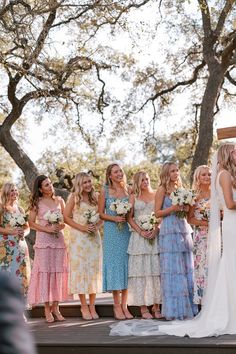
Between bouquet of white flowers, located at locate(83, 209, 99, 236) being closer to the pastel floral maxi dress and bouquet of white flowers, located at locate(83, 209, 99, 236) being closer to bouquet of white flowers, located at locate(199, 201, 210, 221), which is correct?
the pastel floral maxi dress

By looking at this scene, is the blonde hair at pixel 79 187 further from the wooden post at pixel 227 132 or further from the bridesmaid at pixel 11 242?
the wooden post at pixel 227 132

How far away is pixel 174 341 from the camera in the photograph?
5.35 meters

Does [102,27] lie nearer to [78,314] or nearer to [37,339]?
[78,314]

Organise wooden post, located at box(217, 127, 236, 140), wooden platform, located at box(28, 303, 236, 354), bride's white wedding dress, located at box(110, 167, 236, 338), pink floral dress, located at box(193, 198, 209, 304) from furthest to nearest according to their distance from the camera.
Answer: pink floral dress, located at box(193, 198, 209, 304) → wooden post, located at box(217, 127, 236, 140) → bride's white wedding dress, located at box(110, 167, 236, 338) → wooden platform, located at box(28, 303, 236, 354)

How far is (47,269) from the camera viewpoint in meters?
7.16

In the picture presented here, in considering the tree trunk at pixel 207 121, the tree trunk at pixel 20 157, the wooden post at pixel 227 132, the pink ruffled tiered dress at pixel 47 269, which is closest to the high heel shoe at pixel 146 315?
the pink ruffled tiered dress at pixel 47 269

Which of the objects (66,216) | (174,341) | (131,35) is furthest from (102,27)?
(174,341)

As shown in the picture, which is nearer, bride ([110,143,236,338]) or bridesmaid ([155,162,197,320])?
bride ([110,143,236,338])

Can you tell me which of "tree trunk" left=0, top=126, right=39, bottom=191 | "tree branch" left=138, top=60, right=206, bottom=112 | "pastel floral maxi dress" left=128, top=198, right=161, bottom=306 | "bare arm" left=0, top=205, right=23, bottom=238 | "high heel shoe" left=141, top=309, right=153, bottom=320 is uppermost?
"tree branch" left=138, top=60, right=206, bottom=112

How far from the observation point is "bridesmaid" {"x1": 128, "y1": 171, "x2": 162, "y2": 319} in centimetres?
691

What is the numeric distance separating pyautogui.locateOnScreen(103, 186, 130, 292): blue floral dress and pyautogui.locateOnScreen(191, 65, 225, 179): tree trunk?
304 inches

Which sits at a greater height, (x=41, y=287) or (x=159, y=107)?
(x=159, y=107)

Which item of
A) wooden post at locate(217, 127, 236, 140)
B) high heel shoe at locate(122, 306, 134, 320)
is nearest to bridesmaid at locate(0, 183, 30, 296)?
high heel shoe at locate(122, 306, 134, 320)

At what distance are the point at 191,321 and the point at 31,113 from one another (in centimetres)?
1334
